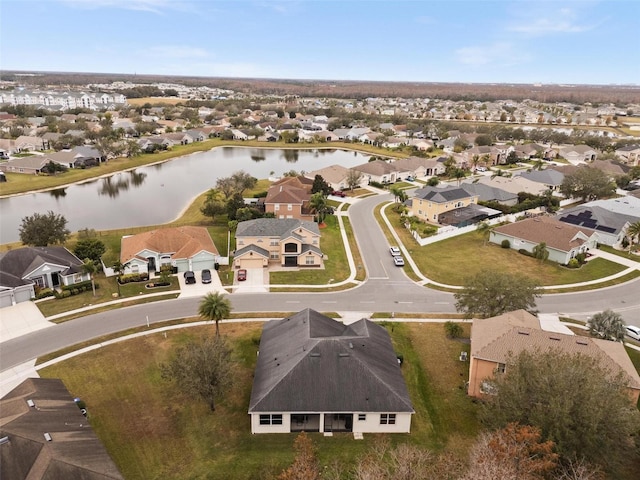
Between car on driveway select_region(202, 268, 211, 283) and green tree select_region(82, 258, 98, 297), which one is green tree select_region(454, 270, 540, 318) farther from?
green tree select_region(82, 258, 98, 297)

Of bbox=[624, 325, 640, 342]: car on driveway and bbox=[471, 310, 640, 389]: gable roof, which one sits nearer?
bbox=[471, 310, 640, 389]: gable roof

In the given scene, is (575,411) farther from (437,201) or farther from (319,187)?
(319,187)

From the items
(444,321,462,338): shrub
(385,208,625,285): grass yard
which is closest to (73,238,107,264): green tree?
(385,208,625,285): grass yard

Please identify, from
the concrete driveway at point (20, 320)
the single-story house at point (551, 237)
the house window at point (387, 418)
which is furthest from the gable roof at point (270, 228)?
the house window at point (387, 418)

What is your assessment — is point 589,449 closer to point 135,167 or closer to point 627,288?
point 627,288

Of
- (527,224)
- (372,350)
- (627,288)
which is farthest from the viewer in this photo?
(527,224)

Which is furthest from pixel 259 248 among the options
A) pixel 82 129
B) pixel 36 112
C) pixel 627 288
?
pixel 36 112
